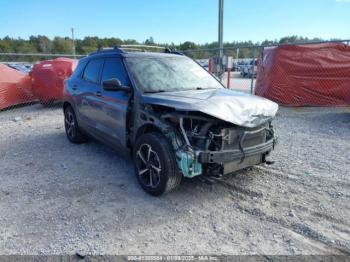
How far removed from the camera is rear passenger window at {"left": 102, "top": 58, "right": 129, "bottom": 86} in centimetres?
439

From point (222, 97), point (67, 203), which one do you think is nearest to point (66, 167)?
point (67, 203)

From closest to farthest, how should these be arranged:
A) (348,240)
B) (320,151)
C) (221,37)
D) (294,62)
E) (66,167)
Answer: (348,240) → (66,167) → (320,151) → (294,62) → (221,37)

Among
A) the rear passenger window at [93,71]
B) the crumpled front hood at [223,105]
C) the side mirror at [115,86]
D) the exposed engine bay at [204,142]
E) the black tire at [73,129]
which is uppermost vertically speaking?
the rear passenger window at [93,71]

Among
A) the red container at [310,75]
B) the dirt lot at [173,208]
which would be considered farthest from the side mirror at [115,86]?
the red container at [310,75]

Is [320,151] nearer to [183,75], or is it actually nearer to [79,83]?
[183,75]

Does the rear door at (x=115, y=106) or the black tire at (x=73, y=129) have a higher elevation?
the rear door at (x=115, y=106)

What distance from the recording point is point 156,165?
3789 millimetres

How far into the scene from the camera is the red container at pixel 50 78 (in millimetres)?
10742

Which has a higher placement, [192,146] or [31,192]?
[192,146]

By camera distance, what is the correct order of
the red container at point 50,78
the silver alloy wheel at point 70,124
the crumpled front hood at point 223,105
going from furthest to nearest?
the red container at point 50,78 → the silver alloy wheel at point 70,124 → the crumpled front hood at point 223,105

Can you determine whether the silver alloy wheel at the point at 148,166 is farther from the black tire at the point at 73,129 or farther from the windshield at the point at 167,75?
the black tire at the point at 73,129

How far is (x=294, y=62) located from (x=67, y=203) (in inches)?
350

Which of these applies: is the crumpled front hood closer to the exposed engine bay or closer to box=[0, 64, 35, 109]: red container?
the exposed engine bay

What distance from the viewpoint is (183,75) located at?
15.5 feet
